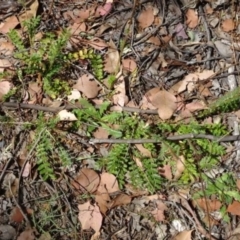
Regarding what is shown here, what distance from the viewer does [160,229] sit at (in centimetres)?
290

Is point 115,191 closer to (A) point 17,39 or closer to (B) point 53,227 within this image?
(B) point 53,227

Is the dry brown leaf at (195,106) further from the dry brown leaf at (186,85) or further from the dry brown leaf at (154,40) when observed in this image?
the dry brown leaf at (154,40)

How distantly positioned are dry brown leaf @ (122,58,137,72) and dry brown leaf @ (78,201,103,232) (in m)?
0.90

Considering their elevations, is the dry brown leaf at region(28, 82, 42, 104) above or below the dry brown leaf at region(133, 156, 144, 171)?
above

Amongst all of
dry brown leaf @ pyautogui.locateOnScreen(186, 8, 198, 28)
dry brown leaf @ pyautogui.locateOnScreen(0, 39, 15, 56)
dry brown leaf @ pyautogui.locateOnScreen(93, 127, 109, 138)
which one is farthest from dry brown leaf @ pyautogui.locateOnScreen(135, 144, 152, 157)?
dry brown leaf @ pyautogui.locateOnScreen(0, 39, 15, 56)

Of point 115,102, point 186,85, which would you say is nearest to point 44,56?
point 115,102

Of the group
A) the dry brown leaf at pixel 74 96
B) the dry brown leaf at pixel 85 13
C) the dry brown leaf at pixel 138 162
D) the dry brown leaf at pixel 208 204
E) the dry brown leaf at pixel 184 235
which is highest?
the dry brown leaf at pixel 85 13

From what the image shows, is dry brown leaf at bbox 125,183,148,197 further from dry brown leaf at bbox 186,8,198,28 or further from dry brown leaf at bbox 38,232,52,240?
dry brown leaf at bbox 186,8,198,28

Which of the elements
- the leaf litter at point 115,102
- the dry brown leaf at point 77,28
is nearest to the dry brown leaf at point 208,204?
the leaf litter at point 115,102

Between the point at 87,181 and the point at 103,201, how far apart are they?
15cm

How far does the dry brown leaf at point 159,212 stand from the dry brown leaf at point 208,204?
0.19m

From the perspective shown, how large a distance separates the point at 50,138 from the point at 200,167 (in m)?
0.90

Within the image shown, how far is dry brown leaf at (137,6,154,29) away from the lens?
3.34 meters

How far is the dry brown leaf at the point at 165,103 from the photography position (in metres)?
3.05
